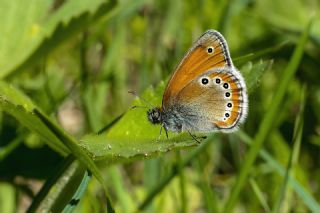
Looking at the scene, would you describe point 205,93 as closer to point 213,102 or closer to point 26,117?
point 213,102

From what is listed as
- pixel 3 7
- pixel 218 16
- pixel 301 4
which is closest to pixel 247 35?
pixel 301 4

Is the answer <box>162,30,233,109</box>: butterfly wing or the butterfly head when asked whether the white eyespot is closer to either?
<box>162,30,233,109</box>: butterfly wing

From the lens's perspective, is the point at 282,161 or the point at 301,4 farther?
the point at 301,4

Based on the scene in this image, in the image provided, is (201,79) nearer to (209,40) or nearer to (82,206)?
(209,40)

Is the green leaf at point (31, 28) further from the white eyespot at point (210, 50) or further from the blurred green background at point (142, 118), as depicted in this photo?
the white eyespot at point (210, 50)

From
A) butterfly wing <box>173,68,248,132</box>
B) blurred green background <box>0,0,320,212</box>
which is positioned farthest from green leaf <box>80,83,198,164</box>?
butterfly wing <box>173,68,248,132</box>
